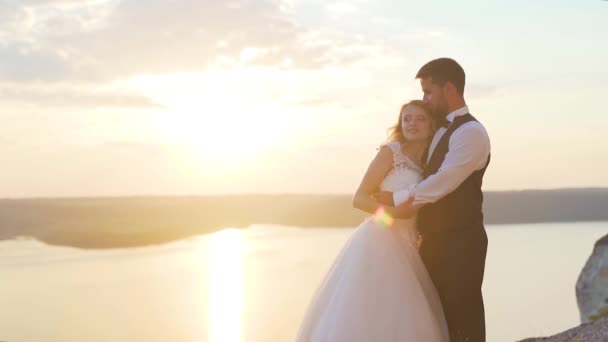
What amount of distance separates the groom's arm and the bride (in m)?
0.25

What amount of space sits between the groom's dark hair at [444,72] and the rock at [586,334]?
2.94 meters

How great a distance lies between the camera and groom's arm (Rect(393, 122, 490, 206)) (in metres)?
5.80

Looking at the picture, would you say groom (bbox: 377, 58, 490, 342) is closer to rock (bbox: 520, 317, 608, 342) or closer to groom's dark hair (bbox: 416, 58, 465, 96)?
groom's dark hair (bbox: 416, 58, 465, 96)

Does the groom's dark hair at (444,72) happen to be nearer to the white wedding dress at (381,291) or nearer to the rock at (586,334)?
the white wedding dress at (381,291)

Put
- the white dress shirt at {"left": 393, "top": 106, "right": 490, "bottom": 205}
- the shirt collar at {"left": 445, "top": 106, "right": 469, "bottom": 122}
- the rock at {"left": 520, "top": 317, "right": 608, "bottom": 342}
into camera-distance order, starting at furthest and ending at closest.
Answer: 1. the rock at {"left": 520, "top": 317, "right": 608, "bottom": 342}
2. the shirt collar at {"left": 445, "top": 106, "right": 469, "bottom": 122}
3. the white dress shirt at {"left": 393, "top": 106, "right": 490, "bottom": 205}

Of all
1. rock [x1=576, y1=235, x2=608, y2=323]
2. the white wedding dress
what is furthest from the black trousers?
rock [x1=576, y1=235, x2=608, y2=323]

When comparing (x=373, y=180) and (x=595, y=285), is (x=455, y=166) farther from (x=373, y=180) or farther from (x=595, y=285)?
(x=595, y=285)

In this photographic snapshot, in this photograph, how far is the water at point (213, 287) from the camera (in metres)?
29.4

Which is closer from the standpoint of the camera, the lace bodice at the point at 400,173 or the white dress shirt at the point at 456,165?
the white dress shirt at the point at 456,165

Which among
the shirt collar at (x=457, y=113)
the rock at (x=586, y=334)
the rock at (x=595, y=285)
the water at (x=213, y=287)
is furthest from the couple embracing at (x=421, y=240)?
the rock at (x=595, y=285)

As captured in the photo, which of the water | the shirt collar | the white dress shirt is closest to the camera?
the white dress shirt

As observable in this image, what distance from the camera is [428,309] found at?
20.0ft

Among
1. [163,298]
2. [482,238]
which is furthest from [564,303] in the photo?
[482,238]

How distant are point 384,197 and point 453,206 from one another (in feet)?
1.79
